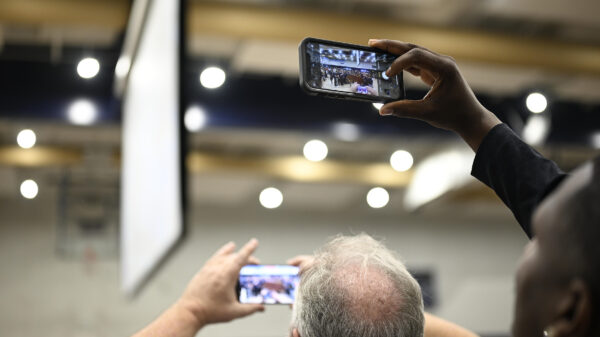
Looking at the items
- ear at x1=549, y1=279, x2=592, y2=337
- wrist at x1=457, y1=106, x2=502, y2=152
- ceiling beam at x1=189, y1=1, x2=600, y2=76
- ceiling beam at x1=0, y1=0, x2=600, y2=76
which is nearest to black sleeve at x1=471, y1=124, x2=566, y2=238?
wrist at x1=457, y1=106, x2=502, y2=152

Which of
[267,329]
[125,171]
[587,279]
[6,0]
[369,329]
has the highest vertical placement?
[6,0]

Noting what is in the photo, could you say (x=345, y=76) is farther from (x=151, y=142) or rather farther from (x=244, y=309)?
(x=151, y=142)

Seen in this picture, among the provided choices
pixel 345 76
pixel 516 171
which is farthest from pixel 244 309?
pixel 516 171

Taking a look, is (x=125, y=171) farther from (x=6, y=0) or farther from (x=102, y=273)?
(x=102, y=273)

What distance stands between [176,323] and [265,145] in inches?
210

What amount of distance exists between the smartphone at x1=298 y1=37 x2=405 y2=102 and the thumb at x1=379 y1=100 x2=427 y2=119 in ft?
0.08

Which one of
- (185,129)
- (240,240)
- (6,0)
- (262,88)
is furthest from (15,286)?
(185,129)

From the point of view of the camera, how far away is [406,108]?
1.10 m

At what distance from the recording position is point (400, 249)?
831 cm

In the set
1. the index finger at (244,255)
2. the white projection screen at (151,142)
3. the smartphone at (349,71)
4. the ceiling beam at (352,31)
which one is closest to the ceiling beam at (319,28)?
the ceiling beam at (352,31)

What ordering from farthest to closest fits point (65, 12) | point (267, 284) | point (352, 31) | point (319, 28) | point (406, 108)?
point (319, 28) → point (352, 31) → point (65, 12) → point (267, 284) → point (406, 108)

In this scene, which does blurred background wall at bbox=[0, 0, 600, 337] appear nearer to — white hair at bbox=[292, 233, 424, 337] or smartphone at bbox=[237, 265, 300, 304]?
smartphone at bbox=[237, 265, 300, 304]

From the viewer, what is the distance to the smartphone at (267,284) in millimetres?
1539

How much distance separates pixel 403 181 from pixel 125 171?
14.1ft
